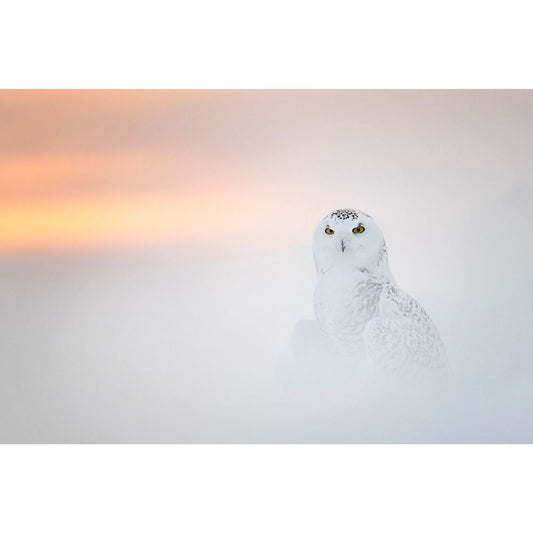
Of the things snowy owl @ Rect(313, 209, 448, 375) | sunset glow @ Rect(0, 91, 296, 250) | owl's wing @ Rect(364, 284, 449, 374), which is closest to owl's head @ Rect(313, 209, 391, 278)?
snowy owl @ Rect(313, 209, 448, 375)

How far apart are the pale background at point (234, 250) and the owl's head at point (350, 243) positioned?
0.14 feet

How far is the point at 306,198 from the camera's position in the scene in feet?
8.07

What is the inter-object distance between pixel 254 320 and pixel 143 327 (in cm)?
38

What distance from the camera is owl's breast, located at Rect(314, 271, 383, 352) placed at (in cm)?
239

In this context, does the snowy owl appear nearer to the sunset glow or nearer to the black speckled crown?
the black speckled crown

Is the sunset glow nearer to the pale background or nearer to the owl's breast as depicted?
the pale background

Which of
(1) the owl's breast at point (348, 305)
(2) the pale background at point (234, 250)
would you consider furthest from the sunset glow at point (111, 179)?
(1) the owl's breast at point (348, 305)

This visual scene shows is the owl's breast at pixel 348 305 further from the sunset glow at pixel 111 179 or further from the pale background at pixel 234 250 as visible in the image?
the sunset glow at pixel 111 179

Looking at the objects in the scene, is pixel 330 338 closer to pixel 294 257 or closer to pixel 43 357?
pixel 294 257

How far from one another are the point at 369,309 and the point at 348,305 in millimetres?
71

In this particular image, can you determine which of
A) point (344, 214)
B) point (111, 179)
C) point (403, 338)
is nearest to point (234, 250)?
point (344, 214)
